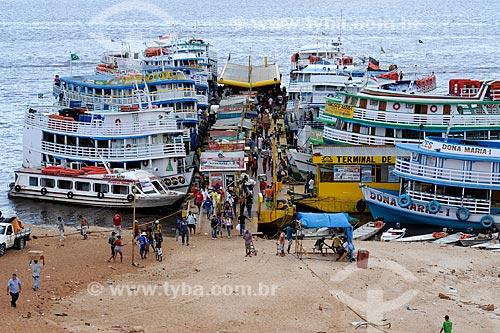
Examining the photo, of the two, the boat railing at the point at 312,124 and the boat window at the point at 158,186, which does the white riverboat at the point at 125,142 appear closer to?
the boat window at the point at 158,186

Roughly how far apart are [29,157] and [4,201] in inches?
109

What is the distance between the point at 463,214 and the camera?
41.7 metres

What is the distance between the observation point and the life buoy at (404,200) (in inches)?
1674

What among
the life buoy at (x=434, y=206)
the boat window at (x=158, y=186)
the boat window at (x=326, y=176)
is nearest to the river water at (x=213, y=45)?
the boat window at (x=158, y=186)

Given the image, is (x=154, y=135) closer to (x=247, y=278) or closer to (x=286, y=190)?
(x=286, y=190)

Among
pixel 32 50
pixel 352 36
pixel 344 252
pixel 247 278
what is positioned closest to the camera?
pixel 247 278

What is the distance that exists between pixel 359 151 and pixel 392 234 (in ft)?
19.2

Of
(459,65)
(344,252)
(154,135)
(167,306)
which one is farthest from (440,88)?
(167,306)

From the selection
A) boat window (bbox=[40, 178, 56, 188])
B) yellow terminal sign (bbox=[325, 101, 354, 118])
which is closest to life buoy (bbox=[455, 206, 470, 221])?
yellow terminal sign (bbox=[325, 101, 354, 118])

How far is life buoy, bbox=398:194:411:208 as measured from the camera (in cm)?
4253

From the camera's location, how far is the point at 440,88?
87.8 meters

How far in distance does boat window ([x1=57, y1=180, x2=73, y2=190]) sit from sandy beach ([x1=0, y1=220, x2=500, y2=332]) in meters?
11.3

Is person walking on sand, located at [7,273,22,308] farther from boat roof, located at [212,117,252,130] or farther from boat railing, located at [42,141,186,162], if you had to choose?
Answer: boat roof, located at [212,117,252,130]

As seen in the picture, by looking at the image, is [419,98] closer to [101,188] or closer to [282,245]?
[101,188]
